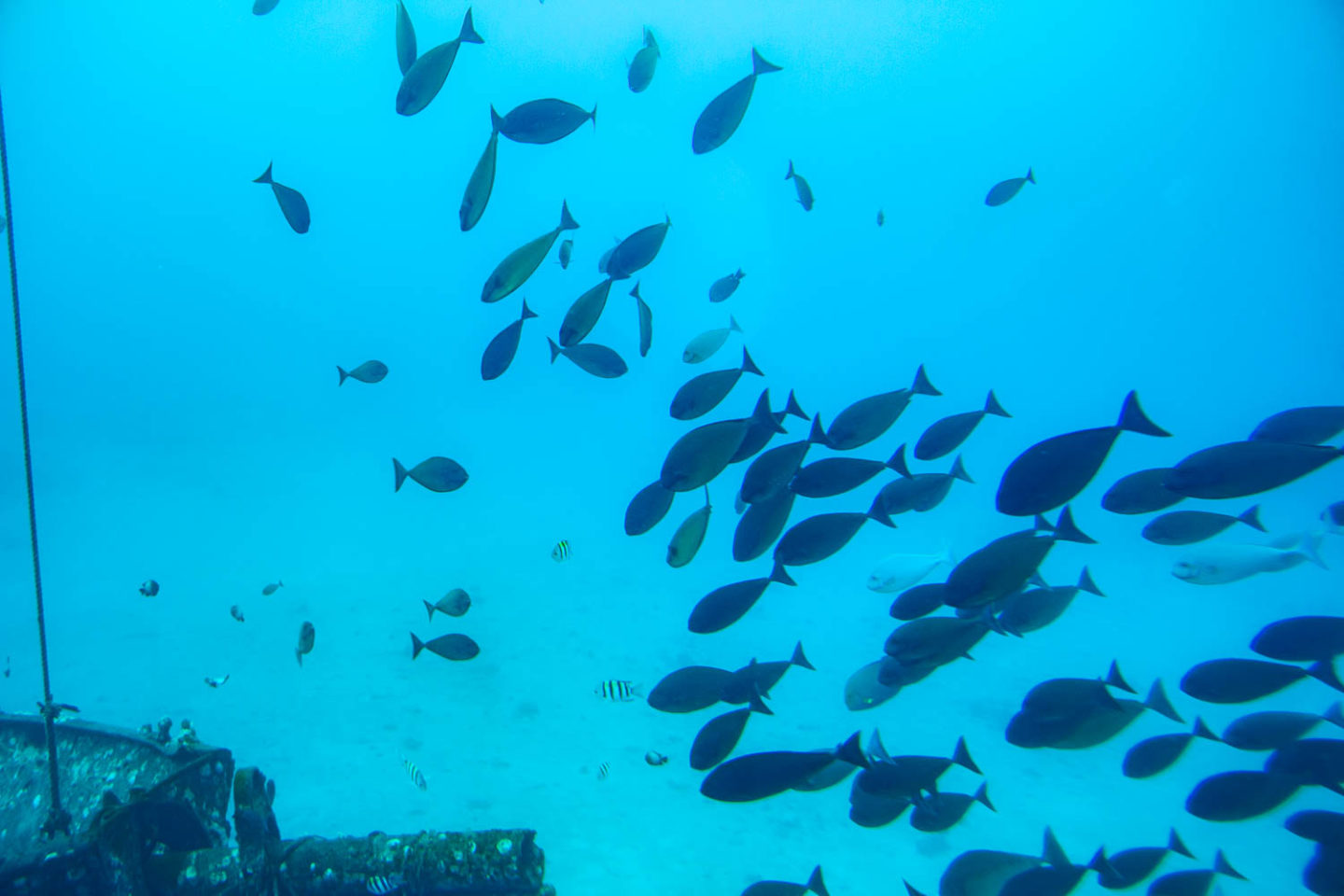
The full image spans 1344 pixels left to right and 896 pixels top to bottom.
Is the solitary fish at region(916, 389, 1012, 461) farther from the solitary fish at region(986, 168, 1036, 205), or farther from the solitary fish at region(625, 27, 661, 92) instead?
the solitary fish at region(986, 168, 1036, 205)

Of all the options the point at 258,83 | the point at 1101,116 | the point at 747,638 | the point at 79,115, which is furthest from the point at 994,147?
the point at 79,115

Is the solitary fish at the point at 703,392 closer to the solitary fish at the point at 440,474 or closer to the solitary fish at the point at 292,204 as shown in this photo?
the solitary fish at the point at 440,474

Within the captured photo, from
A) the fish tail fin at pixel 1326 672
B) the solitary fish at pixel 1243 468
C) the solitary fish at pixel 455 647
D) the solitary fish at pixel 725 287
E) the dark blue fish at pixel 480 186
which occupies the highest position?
the solitary fish at pixel 725 287

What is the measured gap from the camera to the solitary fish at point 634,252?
4.21 metres

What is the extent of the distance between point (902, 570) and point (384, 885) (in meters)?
4.84

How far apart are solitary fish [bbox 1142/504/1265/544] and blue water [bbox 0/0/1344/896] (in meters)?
5.31

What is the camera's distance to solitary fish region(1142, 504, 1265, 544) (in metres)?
4.12

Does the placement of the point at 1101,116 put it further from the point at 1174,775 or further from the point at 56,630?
the point at 56,630

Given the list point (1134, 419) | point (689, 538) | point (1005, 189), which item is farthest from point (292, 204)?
point (1005, 189)

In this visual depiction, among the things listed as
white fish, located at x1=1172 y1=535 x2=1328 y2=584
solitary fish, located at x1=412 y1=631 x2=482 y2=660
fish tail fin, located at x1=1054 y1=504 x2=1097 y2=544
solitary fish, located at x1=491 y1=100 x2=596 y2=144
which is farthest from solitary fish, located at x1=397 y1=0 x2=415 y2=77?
white fish, located at x1=1172 y1=535 x2=1328 y2=584

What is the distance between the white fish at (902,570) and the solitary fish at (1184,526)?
73.3 inches

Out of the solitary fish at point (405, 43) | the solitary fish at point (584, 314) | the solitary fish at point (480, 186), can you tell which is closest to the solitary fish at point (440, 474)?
the solitary fish at point (584, 314)

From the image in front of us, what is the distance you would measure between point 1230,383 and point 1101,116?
3124cm

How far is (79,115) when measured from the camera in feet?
142
